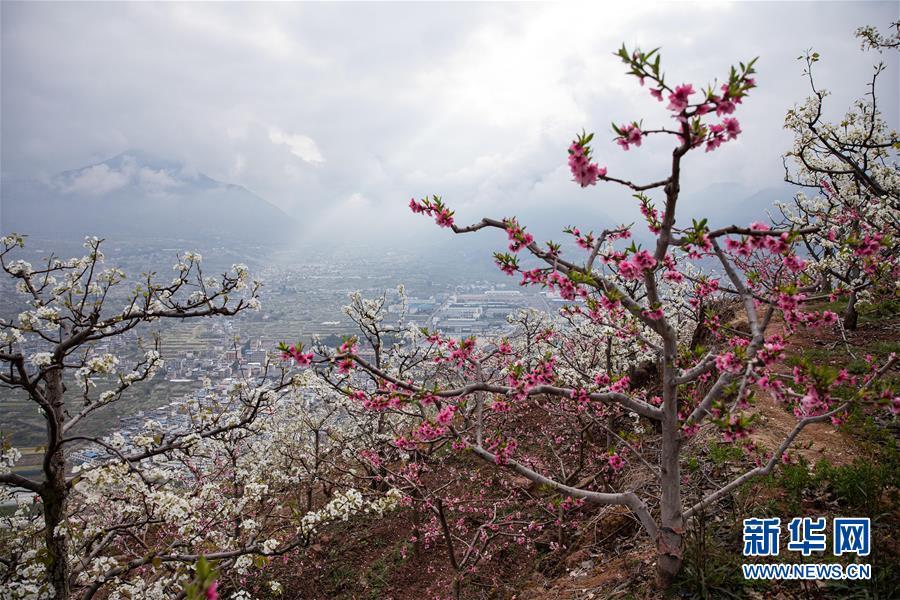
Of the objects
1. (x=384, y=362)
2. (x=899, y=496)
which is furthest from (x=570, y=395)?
(x=384, y=362)

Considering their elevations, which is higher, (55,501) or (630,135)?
(630,135)

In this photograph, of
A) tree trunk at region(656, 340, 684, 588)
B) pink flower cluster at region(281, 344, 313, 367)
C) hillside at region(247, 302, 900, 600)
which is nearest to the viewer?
pink flower cluster at region(281, 344, 313, 367)

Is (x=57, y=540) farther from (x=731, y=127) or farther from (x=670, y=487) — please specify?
(x=731, y=127)

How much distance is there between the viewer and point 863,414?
25.0 ft

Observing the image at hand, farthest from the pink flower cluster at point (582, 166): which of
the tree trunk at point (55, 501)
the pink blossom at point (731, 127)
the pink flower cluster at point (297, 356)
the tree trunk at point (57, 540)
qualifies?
the tree trunk at point (57, 540)

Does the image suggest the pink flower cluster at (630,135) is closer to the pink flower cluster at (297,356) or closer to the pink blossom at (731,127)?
the pink blossom at (731,127)

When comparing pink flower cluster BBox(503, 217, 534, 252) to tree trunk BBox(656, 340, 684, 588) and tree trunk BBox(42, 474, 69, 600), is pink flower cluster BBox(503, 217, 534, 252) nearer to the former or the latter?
tree trunk BBox(656, 340, 684, 588)

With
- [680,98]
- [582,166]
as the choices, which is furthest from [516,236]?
[680,98]

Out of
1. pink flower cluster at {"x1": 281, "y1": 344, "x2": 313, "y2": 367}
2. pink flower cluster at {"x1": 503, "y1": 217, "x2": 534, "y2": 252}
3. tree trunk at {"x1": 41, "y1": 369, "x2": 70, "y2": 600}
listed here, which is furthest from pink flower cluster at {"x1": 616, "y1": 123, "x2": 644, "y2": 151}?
tree trunk at {"x1": 41, "y1": 369, "x2": 70, "y2": 600}

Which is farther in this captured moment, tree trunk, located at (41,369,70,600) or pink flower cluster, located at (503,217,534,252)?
tree trunk, located at (41,369,70,600)

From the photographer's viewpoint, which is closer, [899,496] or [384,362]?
[899,496]

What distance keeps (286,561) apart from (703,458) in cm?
1081

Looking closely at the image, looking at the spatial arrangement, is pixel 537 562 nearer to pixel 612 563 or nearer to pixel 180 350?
pixel 612 563

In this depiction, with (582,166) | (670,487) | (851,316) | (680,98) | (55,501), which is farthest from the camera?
(851,316)
